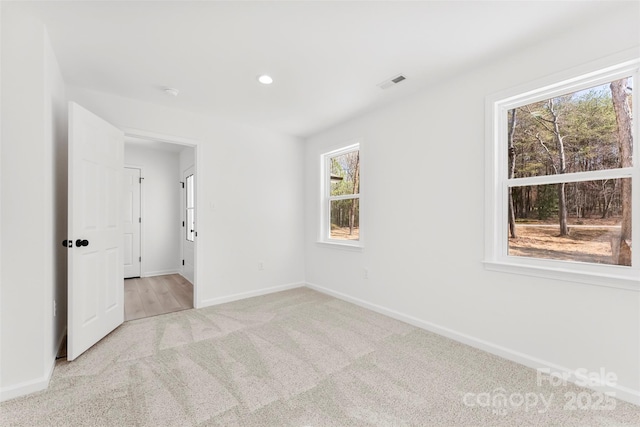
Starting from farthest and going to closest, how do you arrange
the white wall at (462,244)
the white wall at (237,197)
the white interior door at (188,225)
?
the white interior door at (188,225), the white wall at (237,197), the white wall at (462,244)

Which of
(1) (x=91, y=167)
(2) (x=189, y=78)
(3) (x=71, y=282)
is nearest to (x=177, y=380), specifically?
(3) (x=71, y=282)

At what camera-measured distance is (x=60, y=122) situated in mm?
2455

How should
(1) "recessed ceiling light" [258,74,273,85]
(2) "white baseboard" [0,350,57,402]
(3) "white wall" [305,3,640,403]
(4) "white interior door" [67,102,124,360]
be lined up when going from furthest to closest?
(1) "recessed ceiling light" [258,74,273,85]
(4) "white interior door" [67,102,124,360]
(3) "white wall" [305,3,640,403]
(2) "white baseboard" [0,350,57,402]

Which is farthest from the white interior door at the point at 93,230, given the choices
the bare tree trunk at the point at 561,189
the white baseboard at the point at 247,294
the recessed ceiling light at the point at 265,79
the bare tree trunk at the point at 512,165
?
the bare tree trunk at the point at 561,189

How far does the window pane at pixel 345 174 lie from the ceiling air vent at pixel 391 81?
1.15m

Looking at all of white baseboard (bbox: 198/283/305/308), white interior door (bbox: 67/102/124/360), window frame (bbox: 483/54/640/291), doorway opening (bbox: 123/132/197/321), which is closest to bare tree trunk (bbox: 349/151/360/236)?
white baseboard (bbox: 198/283/305/308)

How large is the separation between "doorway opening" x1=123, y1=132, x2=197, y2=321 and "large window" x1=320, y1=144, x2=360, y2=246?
240cm

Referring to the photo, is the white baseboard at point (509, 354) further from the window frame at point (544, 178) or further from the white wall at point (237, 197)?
the white wall at point (237, 197)

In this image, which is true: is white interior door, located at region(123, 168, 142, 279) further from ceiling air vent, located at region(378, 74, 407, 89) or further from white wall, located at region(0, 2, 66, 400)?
ceiling air vent, located at region(378, 74, 407, 89)

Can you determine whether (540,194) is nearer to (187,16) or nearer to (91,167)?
(187,16)

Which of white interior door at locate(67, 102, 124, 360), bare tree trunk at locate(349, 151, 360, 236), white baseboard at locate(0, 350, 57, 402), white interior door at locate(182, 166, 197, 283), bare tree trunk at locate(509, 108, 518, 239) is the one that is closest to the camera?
white baseboard at locate(0, 350, 57, 402)

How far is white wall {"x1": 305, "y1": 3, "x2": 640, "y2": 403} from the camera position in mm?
1862

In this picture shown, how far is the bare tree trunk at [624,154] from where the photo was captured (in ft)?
6.05

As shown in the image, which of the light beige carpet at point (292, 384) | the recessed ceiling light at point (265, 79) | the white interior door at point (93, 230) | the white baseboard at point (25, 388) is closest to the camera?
the light beige carpet at point (292, 384)
